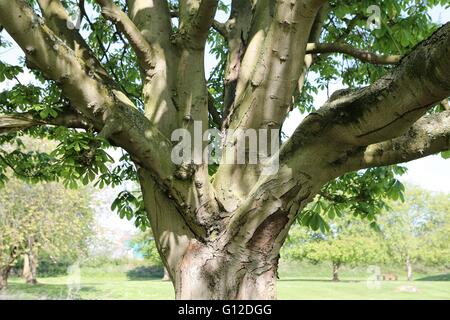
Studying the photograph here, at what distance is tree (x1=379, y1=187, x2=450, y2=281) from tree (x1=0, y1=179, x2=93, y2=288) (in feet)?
85.4

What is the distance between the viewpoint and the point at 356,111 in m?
2.60

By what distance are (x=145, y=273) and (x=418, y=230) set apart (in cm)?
2850

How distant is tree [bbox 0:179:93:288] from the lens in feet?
75.6

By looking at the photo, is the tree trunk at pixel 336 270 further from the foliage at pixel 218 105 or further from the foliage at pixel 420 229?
the foliage at pixel 218 105

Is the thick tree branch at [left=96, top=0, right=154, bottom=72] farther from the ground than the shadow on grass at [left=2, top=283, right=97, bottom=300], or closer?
farther from the ground

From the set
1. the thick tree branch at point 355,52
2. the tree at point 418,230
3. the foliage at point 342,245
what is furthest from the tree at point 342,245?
the thick tree branch at point 355,52

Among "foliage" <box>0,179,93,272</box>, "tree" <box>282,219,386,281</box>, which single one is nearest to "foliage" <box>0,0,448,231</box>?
"foliage" <box>0,179,93,272</box>

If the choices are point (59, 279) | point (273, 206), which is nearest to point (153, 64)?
point (273, 206)

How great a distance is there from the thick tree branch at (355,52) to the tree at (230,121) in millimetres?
11

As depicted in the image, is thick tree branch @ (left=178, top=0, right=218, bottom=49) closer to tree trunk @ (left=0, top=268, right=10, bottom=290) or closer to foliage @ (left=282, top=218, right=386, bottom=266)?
tree trunk @ (left=0, top=268, right=10, bottom=290)

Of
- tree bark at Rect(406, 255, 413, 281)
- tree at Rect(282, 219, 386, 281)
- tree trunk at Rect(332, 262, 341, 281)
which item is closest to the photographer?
tree at Rect(282, 219, 386, 281)

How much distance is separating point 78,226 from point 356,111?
24.8 metres

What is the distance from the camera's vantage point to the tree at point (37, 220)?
23031 mm

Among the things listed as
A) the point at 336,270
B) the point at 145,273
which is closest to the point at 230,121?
the point at 336,270
